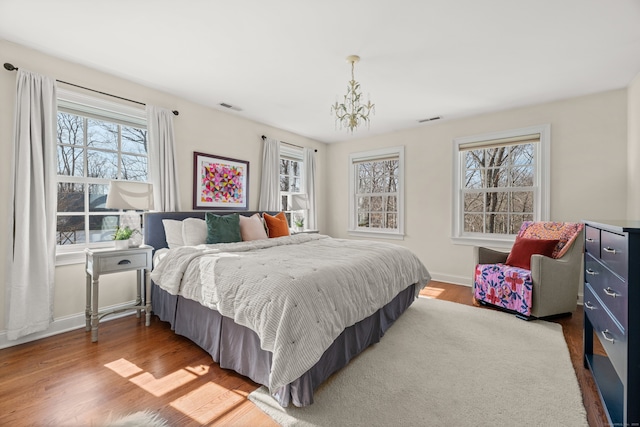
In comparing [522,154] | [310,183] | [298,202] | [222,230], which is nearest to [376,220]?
[310,183]

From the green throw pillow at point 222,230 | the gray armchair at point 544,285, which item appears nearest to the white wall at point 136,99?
the green throw pillow at point 222,230

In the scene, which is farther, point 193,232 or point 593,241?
point 193,232

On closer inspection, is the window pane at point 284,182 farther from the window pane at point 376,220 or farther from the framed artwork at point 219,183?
the window pane at point 376,220

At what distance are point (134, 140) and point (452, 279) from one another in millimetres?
4792

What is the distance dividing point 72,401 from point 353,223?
462cm

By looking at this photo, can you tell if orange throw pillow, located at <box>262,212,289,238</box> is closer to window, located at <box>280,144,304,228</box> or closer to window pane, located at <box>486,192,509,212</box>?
window, located at <box>280,144,304,228</box>

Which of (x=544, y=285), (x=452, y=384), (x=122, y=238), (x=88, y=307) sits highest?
(x=122, y=238)

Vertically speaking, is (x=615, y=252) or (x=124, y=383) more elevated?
(x=615, y=252)

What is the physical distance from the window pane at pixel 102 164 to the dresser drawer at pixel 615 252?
4.10 metres

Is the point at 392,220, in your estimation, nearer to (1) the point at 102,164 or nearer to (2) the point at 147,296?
(2) the point at 147,296

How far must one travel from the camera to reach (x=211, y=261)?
225cm

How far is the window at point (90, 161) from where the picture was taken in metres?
2.79

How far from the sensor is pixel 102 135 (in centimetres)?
305

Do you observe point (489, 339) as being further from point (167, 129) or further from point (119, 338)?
point (167, 129)
